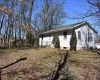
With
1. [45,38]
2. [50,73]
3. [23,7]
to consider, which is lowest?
[50,73]

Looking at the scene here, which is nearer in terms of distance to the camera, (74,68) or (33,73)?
(33,73)

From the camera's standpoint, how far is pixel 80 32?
82.8 ft

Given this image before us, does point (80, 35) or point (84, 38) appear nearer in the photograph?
point (80, 35)

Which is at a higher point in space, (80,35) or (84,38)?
(80,35)

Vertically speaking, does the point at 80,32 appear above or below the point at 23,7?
below

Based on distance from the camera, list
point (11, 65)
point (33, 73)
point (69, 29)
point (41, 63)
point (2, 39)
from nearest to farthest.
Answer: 1. point (33, 73)
2. point (11, 65)
3. point (41, 63)
4. point (69, 29)
5. point (2, 39)

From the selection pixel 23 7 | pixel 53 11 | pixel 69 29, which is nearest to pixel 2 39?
pixel 23 7

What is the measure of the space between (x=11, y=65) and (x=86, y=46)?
18.1 metres

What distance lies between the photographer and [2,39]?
41.0 m

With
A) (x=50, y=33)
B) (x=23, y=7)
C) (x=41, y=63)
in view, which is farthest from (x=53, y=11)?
(x=41, y=63)

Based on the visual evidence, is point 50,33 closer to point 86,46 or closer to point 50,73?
point 86,46

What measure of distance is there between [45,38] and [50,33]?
7.14 ft

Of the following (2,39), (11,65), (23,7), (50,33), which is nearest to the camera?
(11,65)

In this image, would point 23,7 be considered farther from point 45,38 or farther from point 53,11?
point 53,11
